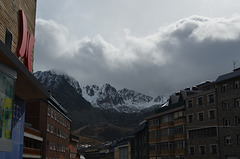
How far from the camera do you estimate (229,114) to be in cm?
6288

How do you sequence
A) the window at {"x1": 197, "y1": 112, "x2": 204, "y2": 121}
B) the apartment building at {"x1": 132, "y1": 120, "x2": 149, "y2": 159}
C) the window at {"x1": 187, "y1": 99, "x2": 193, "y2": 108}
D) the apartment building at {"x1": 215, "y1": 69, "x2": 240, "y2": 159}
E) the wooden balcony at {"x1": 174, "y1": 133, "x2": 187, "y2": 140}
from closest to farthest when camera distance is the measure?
1. the apartment building at {"x1": 215, "y1": 69, "x2": 240, "y2": 159}
2. the window at {"x1": 197, "y1": 112, "x2": 204, "y2": 121}
3. the window at {"x1": 187, "y1": 99, "x2": 193, "y2": 108}
4. the wooden balcony at {"x1": 174, "y1": 133, "x2": 187, "y2": 140}
5. the apartment building at {"x1": 132, "y1": 120, "x2": 149, "y2": 159}

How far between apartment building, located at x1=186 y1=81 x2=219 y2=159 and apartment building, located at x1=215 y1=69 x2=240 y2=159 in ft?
4.42

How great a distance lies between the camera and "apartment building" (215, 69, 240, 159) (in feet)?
200

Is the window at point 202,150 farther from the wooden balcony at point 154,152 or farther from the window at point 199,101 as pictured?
the wooden balcony at point 154,152

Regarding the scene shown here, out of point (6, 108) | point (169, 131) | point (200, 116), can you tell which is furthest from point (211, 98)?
point (6, 108)

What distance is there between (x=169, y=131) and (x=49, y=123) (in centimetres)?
2797

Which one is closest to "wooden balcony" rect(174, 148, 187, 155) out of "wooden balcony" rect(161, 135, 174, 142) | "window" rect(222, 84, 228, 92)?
"wooden balcony" rect(161, 135, 174, 142)

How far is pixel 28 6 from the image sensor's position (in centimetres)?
2942

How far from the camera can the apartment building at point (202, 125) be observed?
2589 inches

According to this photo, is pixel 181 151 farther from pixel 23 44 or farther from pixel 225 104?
pixel 23 44

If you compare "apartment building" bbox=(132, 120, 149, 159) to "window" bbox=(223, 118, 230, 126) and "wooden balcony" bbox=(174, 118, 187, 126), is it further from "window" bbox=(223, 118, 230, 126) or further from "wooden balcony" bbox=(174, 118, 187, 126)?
"window" bbox=(223, 118, 230, 126)

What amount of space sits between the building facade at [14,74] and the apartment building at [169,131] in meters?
50.8

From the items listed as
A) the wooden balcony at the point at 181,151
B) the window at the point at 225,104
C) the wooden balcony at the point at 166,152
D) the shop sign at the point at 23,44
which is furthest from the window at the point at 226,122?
the shop sign at the point at 23,44

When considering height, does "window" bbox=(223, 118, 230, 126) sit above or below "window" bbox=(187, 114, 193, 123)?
below
